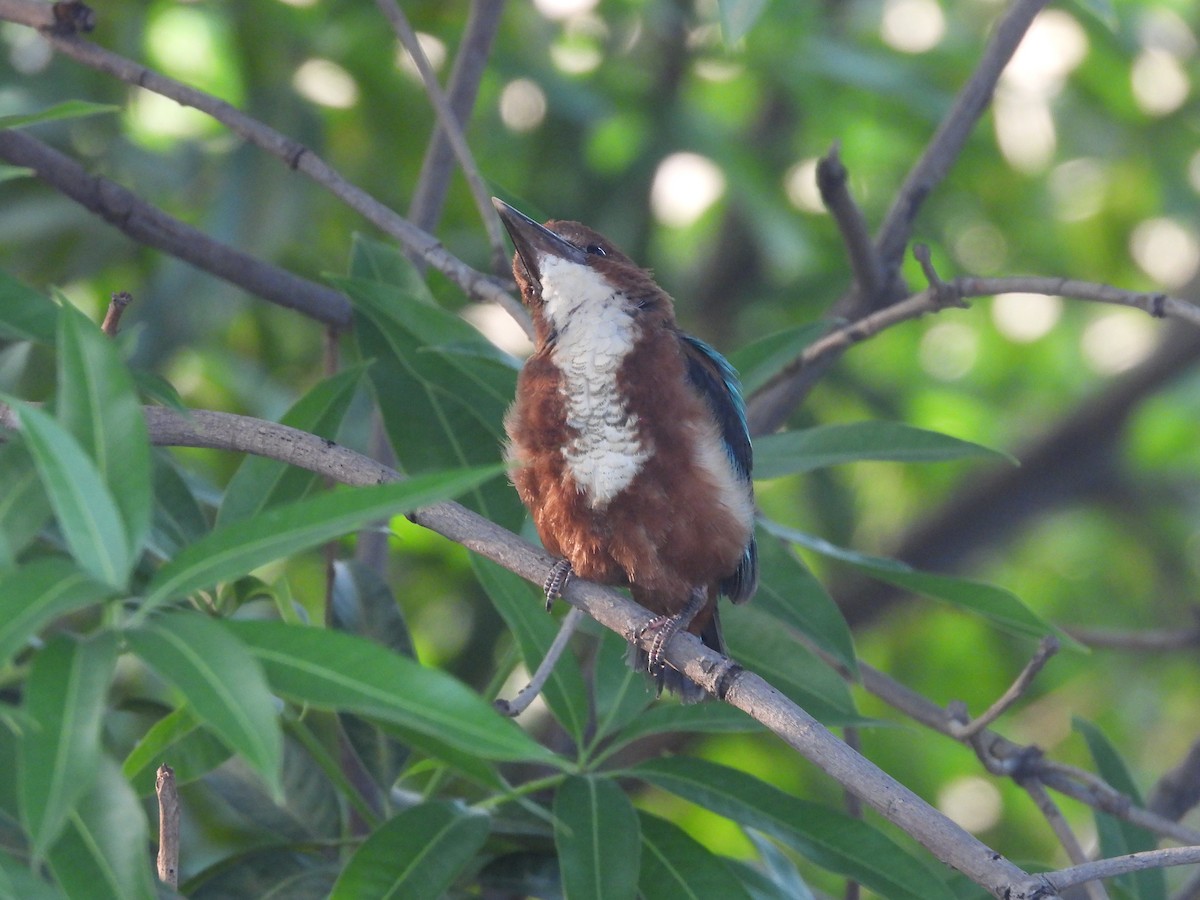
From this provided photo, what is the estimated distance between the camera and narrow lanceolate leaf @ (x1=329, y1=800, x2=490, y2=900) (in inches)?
90.8

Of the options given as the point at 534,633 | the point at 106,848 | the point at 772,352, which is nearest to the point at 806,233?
the point at 772,352

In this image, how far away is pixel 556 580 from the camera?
8.27 feet

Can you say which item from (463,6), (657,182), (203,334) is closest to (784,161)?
(657,182)

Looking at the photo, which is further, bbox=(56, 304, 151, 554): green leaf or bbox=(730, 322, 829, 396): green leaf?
bbox=(730, 322, 829, 396): green leaf

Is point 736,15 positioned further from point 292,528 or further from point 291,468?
point 292,528

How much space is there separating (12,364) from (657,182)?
3046 mm

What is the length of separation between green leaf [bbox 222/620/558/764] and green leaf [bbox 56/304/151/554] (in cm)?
26

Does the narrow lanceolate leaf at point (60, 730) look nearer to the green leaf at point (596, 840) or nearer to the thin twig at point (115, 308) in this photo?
the thin twig at point (115, 308)

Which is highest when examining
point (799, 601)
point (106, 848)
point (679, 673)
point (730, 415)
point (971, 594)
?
point (730, 415)

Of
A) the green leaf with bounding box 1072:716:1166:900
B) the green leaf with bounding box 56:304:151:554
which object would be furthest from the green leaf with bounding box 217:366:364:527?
the green leaf with bounding box 1072:716:1166:900

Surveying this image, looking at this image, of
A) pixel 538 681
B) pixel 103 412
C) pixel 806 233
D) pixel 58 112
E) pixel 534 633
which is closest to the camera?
pixel 103 412

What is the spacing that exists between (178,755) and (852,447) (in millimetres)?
1552

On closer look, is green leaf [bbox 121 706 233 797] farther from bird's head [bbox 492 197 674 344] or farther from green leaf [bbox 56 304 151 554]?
bird's head [bbox 492 197 674 344]

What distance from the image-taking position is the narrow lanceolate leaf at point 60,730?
1391mm
